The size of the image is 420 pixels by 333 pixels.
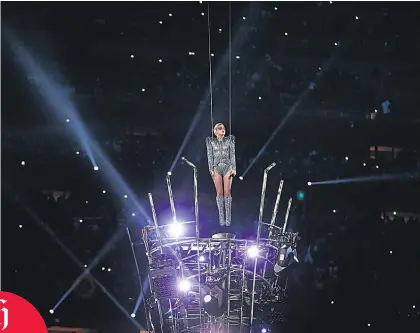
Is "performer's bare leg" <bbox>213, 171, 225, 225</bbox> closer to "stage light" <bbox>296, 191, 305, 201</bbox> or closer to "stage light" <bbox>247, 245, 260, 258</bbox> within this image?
"stage light" <bbox>247, 245, 260, 258</bbox>

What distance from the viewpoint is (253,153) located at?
12.7 ft

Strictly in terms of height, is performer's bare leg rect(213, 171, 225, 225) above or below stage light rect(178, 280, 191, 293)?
above

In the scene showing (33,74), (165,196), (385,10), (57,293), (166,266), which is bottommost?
(166,266)

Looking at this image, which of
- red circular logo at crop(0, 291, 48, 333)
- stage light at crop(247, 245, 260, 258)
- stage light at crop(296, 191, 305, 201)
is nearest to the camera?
stage light at crop(247, 245, 260, 258)

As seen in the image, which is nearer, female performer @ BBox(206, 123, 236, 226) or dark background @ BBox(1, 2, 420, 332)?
female performer @ BBox(206, 123, 236, 226)

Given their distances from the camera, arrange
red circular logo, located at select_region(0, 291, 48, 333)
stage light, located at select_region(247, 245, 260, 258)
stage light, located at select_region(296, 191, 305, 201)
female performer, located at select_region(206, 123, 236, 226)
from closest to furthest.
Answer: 1. stage light, located at select_region(247, 245, 260, 258)
2. female performer, located at select_region(206, 123, 236, 226)
3. red circular logo, located at select_region(0, 291, 48, 333)
4. stage light, located at select_region(296, 191, 305, 201)

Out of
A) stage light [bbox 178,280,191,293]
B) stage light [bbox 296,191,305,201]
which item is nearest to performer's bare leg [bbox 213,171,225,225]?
stage light [bbox 178,280,191,293]

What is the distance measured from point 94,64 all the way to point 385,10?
1.76 m

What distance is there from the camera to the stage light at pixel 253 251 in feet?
8.50

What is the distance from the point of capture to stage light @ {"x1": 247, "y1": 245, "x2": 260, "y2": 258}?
2.59 m

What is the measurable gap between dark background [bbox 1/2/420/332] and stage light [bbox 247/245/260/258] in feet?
4.15

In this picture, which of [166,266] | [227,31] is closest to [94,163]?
[227,31]

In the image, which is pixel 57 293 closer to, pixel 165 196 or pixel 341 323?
pixel 165 196

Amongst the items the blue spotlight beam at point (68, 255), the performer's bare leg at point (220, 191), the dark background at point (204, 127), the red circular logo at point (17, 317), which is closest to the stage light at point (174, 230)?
the performer's bare leg at point (220, 191)
